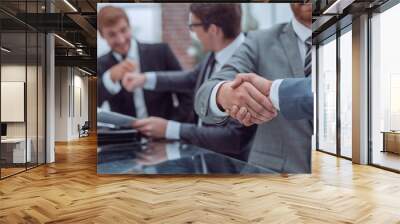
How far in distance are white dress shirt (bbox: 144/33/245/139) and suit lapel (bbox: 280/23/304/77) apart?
649mm

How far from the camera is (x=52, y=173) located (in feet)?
22.4

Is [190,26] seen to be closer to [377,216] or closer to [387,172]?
[377,216]

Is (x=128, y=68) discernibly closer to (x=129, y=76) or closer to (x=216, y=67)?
(x=129, y=76)

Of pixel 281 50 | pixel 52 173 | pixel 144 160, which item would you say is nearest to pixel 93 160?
pixel 52 173

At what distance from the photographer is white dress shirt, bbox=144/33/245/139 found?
20.0 ft

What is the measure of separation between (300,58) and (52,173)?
4.59m

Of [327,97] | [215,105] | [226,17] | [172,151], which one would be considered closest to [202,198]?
[172,151]

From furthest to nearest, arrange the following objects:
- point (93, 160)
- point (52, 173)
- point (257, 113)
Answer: point (93, 160)
point (52, 173)
point (257, 113)

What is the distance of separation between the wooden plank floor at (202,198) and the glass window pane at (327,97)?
10.3ft

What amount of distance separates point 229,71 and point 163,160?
1740 mm

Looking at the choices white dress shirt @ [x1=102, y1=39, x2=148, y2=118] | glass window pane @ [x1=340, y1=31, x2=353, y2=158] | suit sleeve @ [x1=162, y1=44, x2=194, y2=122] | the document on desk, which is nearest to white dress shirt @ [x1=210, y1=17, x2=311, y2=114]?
suit sleeve @ [x1=162, y1=44, x2=194, y2=122]

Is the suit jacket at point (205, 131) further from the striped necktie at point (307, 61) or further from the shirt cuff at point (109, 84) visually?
the striped necktie at point (307, 61)

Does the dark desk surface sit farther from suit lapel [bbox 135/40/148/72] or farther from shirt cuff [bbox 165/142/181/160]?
suit lapel [bbox 135/40/148/72]

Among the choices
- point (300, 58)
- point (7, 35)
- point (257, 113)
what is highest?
point (7, 35)
